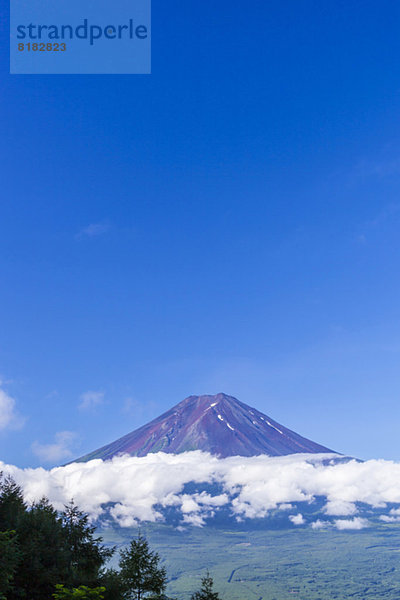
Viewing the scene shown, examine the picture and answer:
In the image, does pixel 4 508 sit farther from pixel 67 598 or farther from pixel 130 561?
pixel 67 598

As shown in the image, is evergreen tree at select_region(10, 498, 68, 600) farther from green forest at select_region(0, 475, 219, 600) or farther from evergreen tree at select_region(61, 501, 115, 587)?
evergreen tree at select_region(61, 501, 115, 587)

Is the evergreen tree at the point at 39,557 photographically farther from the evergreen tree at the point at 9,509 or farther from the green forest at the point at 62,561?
the evergreen tree at the point at 9,509

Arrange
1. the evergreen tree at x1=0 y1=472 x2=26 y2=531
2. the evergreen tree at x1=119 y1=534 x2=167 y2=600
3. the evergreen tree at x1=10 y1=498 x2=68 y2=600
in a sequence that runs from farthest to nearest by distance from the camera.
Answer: the evergreen tree at x1=119 y1=534 x2=167 y2=600
the evergreen tree at x1=0 y1=472 x2=26 y2=531
the evergreen tree at x1=10 y1=498 x2=68 y2=600

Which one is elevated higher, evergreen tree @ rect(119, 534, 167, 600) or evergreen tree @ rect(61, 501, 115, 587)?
evergreen tree @ rect(61, 501, 115, 587)

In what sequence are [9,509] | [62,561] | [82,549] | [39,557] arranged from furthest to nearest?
[82,549] < [9,509] < [62,561] < [39,557]

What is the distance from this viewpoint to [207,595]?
46094mm

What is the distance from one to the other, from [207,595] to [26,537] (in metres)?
18.3

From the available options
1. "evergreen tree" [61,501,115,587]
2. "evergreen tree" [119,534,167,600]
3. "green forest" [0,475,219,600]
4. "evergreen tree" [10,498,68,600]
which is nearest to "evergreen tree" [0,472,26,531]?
"green forest" [0,475,219,600]

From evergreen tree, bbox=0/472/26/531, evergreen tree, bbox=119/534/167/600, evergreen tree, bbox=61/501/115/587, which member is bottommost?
evergreen tree, bbox=119/534/167/600

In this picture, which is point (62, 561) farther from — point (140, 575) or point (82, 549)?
point (140, 575)

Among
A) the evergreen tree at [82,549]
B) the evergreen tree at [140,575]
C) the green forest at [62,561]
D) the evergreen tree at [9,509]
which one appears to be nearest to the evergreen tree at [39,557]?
the green forest at [62,561]

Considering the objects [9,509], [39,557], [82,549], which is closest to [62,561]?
[39,557]

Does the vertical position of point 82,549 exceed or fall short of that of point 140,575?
it exceeds it

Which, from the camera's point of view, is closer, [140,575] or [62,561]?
[62,561]
